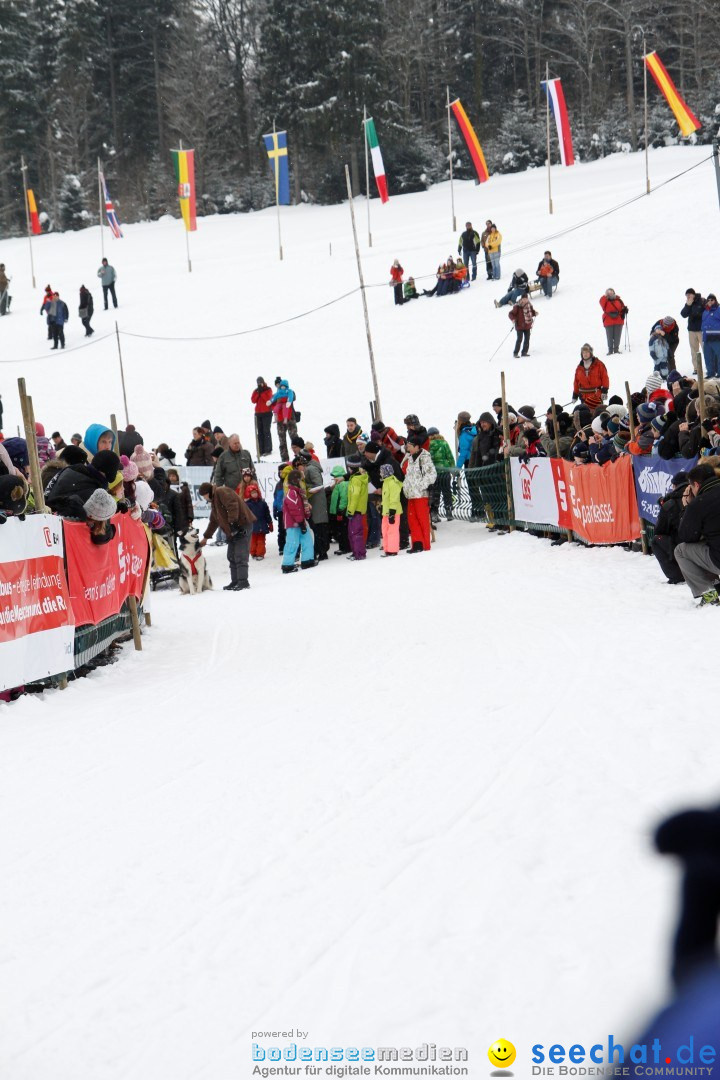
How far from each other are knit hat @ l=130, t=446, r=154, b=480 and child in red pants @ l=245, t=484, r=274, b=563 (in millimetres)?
3913

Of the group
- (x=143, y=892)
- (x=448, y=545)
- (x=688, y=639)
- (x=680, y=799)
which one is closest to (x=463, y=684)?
(x=688, y=639)

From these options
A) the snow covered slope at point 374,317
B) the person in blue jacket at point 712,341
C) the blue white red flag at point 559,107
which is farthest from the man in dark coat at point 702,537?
the blue white red flag at point 559,107

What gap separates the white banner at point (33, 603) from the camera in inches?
304

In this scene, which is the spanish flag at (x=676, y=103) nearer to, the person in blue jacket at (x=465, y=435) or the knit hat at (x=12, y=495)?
the person in blue jacket at (x=465, y=435)

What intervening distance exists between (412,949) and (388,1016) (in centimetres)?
42

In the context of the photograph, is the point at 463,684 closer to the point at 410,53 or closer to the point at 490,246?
the point at 490,246

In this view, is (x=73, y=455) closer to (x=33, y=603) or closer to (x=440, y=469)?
(x=33, y=603)

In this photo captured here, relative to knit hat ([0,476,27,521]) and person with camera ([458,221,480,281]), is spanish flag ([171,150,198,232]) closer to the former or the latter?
person with camera ([458,221,480,281])

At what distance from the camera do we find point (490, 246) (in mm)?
30406

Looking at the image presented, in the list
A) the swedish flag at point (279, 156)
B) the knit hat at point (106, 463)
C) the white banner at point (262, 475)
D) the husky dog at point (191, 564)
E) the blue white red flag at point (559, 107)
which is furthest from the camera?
the swedish flag at point (279, 156)

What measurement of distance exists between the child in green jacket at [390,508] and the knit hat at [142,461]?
404 cm

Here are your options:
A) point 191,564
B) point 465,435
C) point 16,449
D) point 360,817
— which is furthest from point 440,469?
point 360,817

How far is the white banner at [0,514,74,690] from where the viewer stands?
7.72 meters

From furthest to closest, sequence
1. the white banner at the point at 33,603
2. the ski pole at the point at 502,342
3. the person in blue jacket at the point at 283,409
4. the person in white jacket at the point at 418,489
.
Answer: the ski pole at the point at 502,342 → the person in blue jacket at the point at 283,409 → the person in white jacket at the point at 418,489 → the white banner at the point at 33,603
